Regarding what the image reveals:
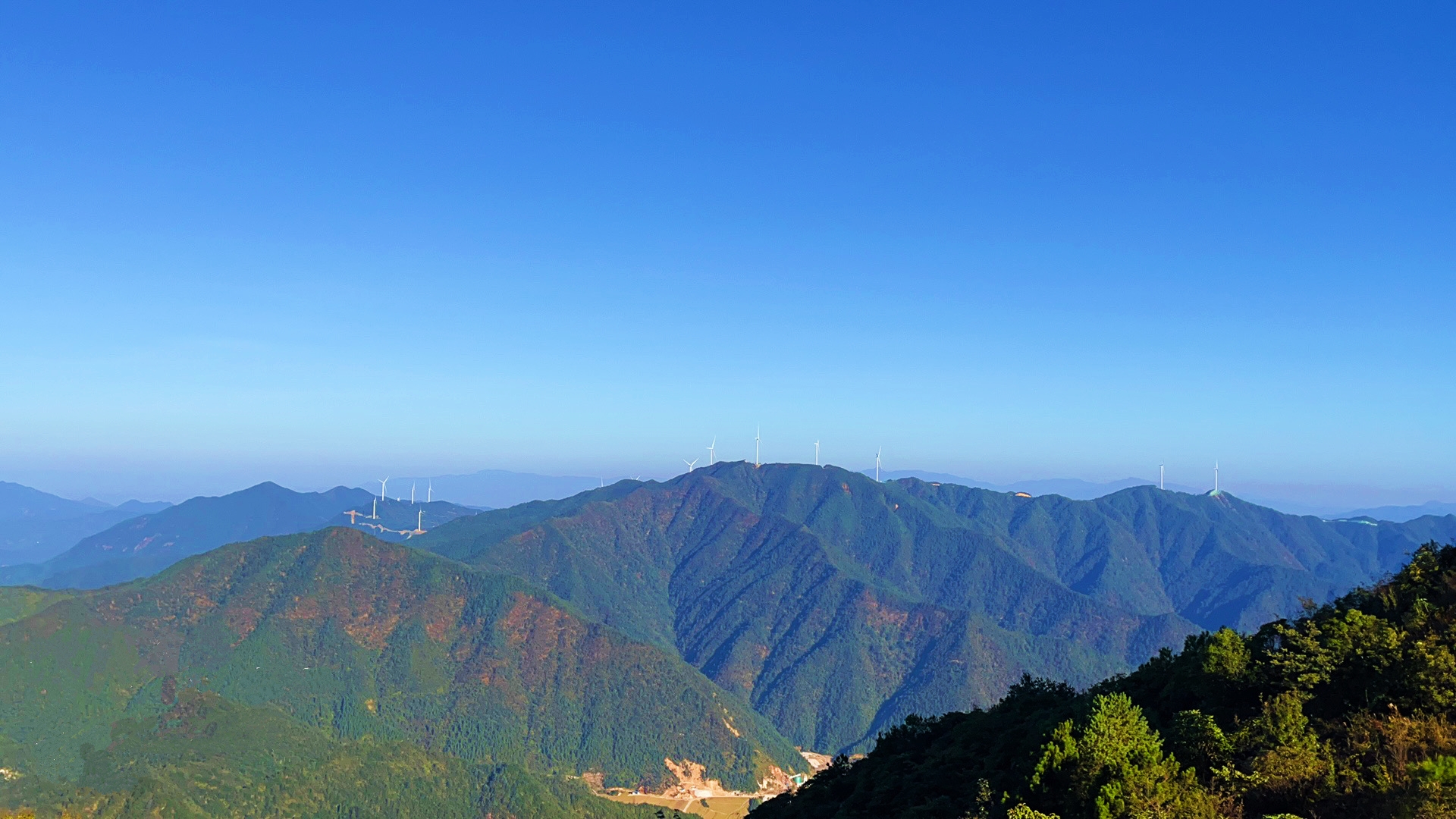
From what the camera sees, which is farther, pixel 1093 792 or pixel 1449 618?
pixel 1449 618

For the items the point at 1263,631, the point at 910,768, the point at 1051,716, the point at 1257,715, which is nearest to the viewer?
the point at 1257,715

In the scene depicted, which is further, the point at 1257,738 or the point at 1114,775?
the point at 1257,738

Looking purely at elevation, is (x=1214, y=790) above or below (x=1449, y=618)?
below

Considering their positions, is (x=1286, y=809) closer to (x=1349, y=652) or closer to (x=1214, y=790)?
(x=1214, y=790)

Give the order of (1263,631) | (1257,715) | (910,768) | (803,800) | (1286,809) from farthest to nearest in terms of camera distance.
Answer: (803,800), (910,768), (1263,631), (1257,715), (1286,809)

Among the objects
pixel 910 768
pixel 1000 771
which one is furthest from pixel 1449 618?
pixel 910 768

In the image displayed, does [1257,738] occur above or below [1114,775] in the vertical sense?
above

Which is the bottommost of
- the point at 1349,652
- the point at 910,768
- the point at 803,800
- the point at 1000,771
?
the point at 803,800
